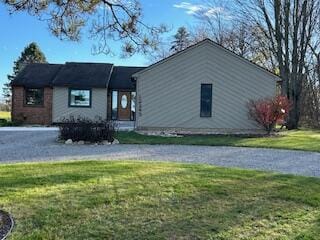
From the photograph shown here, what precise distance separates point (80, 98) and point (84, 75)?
66.8 inches

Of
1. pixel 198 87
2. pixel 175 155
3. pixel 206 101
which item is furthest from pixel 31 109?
pixel 175 155

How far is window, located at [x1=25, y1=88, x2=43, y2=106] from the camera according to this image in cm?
3092

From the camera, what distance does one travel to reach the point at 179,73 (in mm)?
23469

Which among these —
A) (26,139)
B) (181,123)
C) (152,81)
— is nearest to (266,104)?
(181,123)

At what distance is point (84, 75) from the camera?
31.4m

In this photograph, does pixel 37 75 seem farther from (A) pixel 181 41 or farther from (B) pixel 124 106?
(A) pixel 181 41

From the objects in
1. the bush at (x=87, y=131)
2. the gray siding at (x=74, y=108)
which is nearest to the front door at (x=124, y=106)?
the gray siding at (x=74, y=108)

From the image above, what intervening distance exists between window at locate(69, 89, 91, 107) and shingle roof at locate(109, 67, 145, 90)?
1.74 meters

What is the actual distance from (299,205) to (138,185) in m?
2.56

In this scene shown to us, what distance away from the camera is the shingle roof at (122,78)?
3167 cm

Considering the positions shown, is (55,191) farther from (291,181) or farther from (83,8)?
(291,181)

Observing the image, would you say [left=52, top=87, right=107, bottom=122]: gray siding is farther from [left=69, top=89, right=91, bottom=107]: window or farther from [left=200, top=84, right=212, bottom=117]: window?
[left=200, top=84, right=212, bottom=117]: window

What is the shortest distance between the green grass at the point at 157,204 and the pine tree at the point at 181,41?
41912 millimetres

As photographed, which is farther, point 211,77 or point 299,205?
point 211,77
